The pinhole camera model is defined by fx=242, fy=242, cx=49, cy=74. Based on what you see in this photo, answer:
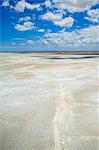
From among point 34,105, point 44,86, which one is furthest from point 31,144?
point 44,86

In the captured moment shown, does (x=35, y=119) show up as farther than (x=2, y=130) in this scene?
Yes

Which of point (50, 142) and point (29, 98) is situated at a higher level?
point (50, 142)

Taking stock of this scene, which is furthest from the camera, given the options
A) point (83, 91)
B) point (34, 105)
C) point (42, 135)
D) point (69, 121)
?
point (83, 91)

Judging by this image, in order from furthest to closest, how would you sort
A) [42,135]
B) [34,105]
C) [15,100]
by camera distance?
[15,100]
[34,105]
[42,135]

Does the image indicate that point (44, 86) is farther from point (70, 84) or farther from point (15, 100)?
point (15, 100)

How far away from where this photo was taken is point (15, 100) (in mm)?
5535

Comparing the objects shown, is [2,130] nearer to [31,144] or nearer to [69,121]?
[31,144]

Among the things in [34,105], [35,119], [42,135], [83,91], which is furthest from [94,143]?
[83,91]

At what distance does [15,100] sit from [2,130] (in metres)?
1.82

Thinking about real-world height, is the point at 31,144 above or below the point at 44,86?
above

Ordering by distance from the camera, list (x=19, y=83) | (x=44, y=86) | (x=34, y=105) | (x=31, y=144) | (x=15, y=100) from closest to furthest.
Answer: (x=31, y=144)
(x=34, y=105)
(x=15, y=100)
(x=44, y=86)
(x=19, y=83)

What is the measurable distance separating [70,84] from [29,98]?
7.00ft

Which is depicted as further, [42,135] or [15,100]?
[15,100]

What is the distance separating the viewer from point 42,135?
3.56 meters
